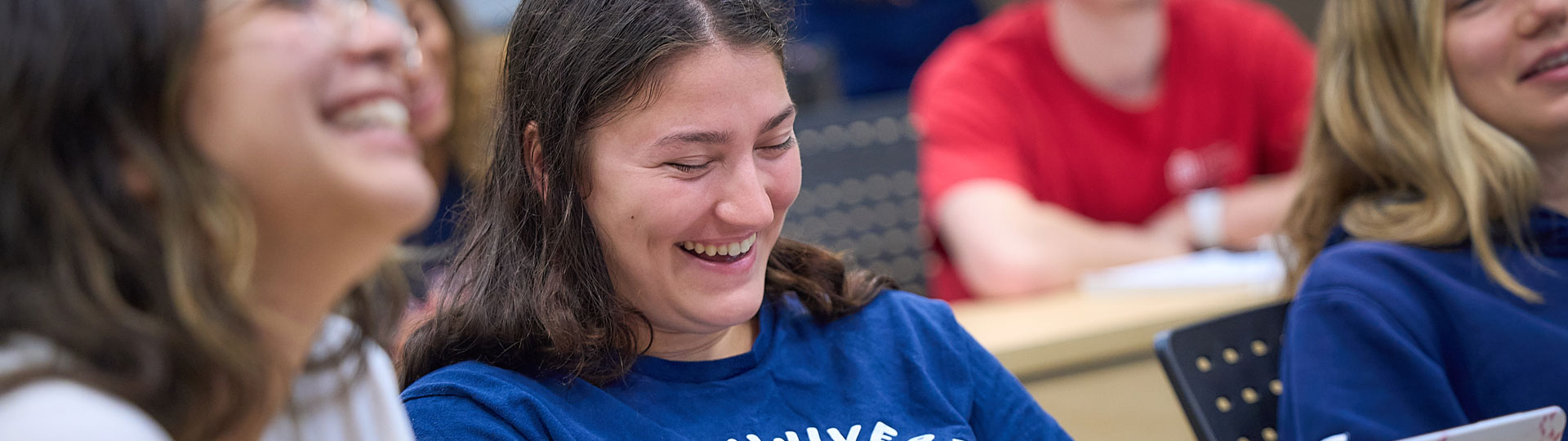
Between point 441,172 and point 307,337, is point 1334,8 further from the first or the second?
point 441,172

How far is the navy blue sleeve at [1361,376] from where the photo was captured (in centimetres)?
124

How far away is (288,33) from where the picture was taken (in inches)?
24.7

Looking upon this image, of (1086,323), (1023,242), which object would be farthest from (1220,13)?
(1086,323)

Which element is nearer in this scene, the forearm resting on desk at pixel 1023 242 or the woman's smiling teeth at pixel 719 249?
the woman's smiling teeth at pixel 719 249

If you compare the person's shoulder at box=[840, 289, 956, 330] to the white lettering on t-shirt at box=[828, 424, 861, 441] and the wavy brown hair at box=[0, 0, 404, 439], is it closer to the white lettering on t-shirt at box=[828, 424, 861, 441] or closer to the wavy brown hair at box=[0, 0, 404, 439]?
the white lettering on t-shirt at box=[828, 424, 861, 441]

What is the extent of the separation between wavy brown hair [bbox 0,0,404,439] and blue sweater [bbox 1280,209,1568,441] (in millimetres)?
1088

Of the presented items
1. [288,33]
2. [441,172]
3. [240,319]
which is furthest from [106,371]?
[441,172]

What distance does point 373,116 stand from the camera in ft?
2.19

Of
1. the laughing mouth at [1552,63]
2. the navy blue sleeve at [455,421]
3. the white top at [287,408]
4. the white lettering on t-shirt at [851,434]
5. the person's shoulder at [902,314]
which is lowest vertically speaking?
the white lettering on t-shirt at [851,434]

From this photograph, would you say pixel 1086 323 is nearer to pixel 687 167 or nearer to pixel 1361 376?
pixel 1361 376

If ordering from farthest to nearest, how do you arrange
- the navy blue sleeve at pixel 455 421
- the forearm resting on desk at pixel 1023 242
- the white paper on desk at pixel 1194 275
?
the forearm resting on desk at pixel 1023 242 < the white paper on desk at pixel 1194 275 < the navy blue sleeve at pixel 455 421

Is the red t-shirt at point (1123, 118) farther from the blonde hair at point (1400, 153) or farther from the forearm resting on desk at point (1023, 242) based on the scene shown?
the blonde hair at point (1400, 153)

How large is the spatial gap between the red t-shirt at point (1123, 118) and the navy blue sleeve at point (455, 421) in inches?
63.3

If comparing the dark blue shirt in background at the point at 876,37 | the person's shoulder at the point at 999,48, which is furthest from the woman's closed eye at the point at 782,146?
the dark blue shirt in background at the point at 876,37
